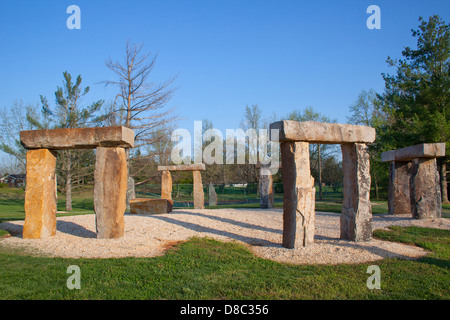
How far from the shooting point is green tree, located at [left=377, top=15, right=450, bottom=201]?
54.8 feet

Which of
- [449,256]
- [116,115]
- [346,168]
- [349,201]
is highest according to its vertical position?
[116,115]

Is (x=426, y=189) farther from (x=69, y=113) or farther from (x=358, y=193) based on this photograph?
(x=69, y=113)

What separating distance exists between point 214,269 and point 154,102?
12.8 m

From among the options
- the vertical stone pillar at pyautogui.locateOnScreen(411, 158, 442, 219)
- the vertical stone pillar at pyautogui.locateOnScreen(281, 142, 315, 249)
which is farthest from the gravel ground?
the vertical stone pillar at pyautogui.locateOnScreen(411, 158, 442, 219)

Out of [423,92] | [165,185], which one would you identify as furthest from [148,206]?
[423,92]

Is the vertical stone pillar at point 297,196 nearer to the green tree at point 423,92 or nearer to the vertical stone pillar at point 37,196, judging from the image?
the vertical stone pillar at point 37,196

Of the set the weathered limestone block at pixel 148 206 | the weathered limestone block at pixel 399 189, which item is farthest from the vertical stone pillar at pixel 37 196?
the weathered limestone block at pixel 399 189

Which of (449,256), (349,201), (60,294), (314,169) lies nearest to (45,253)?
(60,294)

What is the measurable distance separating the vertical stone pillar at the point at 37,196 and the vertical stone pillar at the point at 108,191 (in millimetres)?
1423

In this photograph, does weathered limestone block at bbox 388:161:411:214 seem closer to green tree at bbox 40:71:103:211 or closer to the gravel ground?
the gravel ground

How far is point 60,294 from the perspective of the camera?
3.98m

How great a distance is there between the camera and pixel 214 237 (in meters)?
7.86
